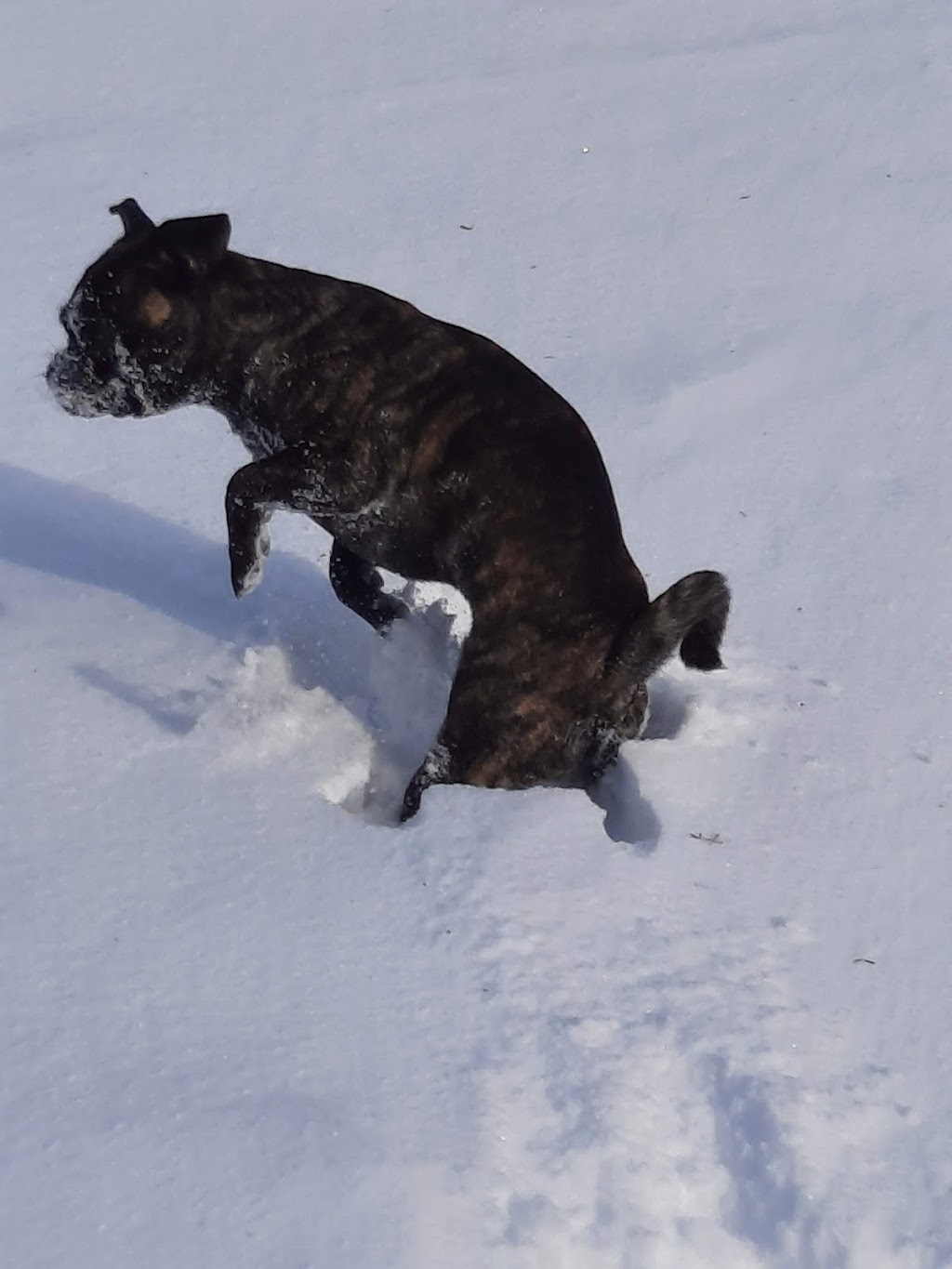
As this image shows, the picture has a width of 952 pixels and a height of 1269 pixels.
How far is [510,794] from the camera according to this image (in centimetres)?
291

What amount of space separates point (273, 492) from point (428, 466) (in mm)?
348

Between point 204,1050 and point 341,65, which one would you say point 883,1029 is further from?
point 341,65

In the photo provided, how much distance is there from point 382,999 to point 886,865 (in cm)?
113

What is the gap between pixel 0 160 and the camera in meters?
5.59

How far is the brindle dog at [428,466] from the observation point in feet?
9.57

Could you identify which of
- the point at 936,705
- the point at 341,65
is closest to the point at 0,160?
the point at 341,65

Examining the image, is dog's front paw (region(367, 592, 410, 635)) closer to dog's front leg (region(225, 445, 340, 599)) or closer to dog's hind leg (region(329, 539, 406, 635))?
dog's hind leg (region(329, 539, 406, 635))

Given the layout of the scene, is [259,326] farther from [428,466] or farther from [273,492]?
[428,466]

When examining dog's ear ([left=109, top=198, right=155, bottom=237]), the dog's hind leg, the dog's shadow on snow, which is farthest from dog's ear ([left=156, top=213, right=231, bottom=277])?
the dog's shadow on snow

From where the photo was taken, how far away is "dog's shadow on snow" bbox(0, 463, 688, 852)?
3.16 m

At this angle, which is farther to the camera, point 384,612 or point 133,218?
point 384,612

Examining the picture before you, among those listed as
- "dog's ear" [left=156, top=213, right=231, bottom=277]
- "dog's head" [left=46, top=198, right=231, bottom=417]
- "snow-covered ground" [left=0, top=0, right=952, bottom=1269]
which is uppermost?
"dog's ear" [left=156, top=213, right=231, bottom=277]

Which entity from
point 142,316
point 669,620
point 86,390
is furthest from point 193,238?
point 669,620

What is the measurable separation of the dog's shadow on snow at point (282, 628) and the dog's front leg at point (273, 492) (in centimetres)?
39
